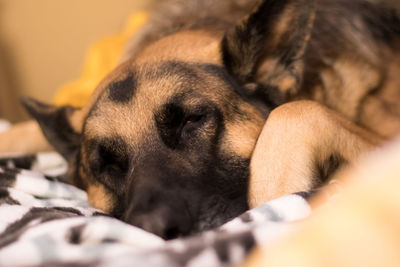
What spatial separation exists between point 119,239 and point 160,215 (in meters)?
0.14

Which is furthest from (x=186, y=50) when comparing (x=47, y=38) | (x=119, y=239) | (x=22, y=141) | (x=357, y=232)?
(x=47, y=38)

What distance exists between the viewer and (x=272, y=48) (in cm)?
125

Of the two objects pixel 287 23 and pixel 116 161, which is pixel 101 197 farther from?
pixel 287 23

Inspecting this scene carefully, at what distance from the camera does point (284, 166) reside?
0.94 metres

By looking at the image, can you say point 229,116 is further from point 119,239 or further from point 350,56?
point 350,56

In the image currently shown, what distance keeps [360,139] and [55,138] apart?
3.89 feet

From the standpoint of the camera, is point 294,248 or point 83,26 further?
point 83,26

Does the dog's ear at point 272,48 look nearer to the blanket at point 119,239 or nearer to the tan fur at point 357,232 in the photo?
the blanket at point 119,239

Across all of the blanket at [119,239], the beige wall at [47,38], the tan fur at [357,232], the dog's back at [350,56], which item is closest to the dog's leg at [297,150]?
the blanket at [119,239]

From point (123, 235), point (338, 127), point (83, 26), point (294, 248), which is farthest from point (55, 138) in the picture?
point (83, 26)

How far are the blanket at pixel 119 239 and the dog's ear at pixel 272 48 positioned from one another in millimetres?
561

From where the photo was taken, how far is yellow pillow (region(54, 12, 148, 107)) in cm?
217

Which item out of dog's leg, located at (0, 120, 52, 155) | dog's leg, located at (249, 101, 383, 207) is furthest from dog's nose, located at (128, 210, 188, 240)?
dog's leg, located at (0, 120, 52, 155)

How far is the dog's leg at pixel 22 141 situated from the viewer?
5.80 ft
